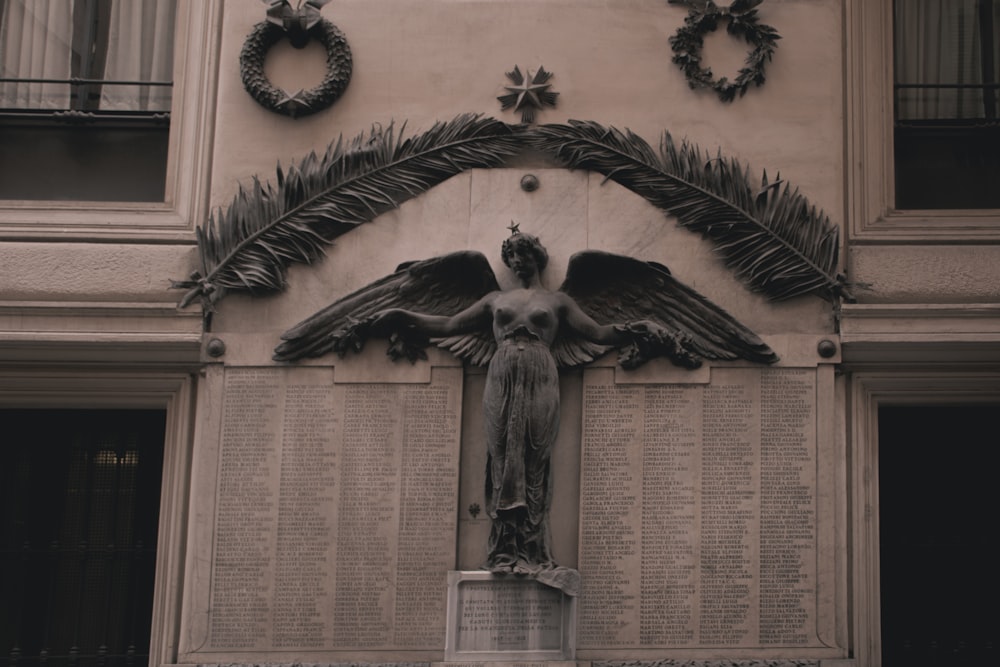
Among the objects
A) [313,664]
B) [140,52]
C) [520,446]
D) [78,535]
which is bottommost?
[313,664]

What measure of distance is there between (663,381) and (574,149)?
2.13 metres

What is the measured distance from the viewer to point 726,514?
13.4m

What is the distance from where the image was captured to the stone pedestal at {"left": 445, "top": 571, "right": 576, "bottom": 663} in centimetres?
1291

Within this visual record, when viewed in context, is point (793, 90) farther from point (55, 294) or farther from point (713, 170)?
point (55, 294)

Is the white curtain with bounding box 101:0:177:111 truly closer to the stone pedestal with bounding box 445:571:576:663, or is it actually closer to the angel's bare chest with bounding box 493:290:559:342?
the angel's bare chest with bounding box 493:290:559:342

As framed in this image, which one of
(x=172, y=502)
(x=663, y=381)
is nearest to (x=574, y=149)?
(x=663, y=381)

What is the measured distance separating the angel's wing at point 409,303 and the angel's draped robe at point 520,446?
1.48 feet

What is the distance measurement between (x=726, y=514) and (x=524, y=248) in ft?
8.73

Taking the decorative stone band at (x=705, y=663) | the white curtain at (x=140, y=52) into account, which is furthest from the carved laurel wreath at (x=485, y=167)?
the decorative stone band at (x=705, y=663)

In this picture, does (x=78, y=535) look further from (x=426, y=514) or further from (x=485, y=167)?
(x=485, y=167)

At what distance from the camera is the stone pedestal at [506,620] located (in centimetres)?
1291

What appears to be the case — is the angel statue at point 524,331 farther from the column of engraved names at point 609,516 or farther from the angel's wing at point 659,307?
the column of engraved names at point 609,516

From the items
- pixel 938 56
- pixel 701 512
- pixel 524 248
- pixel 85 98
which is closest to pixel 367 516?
pixel 524 248

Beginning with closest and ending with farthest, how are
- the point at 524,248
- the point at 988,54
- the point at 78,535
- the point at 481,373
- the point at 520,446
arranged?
the point at 520,446 < the point at 524,248 < the point at 481,373 < the point at 78,535 < the point at 988,54
